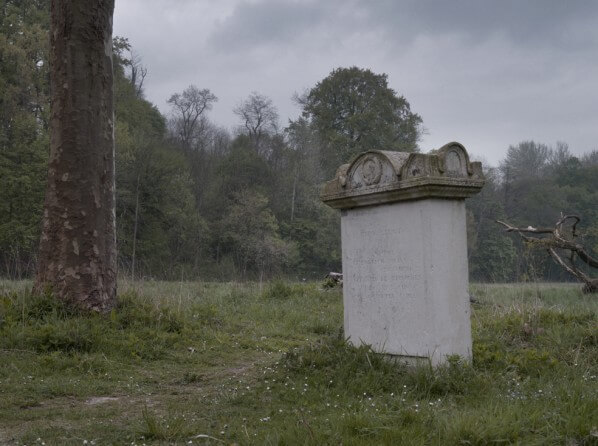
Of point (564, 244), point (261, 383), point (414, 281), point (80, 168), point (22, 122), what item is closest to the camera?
point (261, 383)

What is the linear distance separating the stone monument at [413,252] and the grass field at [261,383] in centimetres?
32

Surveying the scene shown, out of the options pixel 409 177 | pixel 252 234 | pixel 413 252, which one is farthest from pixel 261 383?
pixel 252 234

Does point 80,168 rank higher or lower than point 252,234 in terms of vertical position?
lower

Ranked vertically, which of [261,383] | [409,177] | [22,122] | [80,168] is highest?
[22,122]

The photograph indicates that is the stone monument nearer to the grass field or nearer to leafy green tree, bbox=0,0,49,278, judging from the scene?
the grass field

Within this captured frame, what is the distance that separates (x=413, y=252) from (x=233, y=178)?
42.4 metres

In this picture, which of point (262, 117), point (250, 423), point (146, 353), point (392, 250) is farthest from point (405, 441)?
point (262, 117)

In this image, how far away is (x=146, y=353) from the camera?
727 cm

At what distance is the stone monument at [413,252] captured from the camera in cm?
567

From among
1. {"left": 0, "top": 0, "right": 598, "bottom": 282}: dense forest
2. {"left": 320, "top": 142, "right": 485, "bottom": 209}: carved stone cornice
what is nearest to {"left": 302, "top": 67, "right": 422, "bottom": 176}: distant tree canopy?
{"left": 0, "top": 0, "right": 598, "bottom": 282}: dense forest

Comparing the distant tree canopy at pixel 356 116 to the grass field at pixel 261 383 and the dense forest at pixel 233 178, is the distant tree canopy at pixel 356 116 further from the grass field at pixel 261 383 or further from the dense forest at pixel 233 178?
the grass field at pixel 261 383

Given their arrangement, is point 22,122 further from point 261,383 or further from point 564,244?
point 261,383

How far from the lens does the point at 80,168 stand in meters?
8.29

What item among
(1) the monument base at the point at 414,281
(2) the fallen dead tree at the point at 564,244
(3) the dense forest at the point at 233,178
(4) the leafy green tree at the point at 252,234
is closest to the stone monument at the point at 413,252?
(1) the monument base at the point at 414,281
